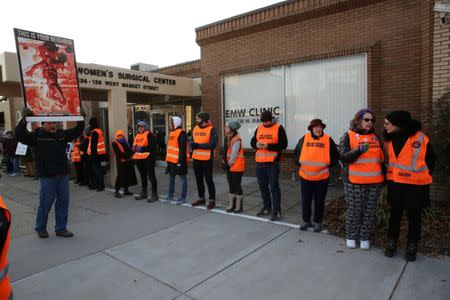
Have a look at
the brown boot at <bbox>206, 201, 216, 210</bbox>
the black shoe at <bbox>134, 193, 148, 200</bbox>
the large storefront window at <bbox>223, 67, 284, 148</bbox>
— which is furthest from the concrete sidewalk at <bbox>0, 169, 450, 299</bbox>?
the large storefront window at <bbox>223, 67, 284, 148</bbox>

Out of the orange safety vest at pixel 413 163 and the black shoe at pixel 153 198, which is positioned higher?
the orange safety vest at pixel 413 163

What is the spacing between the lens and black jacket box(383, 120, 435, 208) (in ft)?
12.1

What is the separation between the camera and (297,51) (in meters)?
8.33

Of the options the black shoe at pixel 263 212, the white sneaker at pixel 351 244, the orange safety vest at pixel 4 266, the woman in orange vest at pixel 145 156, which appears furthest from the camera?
the woman in orange vest at pixel 145 156

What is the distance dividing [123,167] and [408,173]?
5.86m

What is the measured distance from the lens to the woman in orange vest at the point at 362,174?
406 centimetres

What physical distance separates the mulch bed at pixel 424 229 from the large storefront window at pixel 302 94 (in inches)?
127

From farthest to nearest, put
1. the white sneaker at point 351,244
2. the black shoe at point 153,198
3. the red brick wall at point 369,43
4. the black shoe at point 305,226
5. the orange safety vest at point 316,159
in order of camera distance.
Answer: the black shoe at point 153,198 < the red brick wall at point 369,43 < the black shoe at point 305,226 < the orange safety vest at point 316,159 < the white sneaker at point 351,244

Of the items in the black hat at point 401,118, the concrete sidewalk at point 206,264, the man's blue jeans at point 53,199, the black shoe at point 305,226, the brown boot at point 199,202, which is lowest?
the concrete sidewalk at point 206,264

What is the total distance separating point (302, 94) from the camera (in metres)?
8.46

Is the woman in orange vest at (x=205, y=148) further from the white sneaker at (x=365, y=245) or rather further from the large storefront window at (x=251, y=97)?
the large storefront window at (x=251, y=97)

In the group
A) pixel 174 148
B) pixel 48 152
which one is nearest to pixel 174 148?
pixel 174 148

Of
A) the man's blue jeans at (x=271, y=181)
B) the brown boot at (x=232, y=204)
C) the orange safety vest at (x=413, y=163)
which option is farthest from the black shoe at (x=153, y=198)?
the orange safety vest at (x=413, y=163)

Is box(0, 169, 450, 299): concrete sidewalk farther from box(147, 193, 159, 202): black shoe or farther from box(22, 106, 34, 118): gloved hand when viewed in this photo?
box(22, 106, 34, 118): gloved hand
